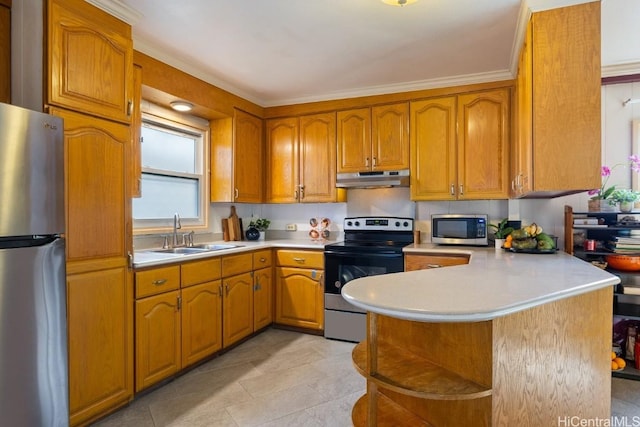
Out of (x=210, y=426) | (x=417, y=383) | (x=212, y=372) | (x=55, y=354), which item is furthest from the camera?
(x=212, y=372)

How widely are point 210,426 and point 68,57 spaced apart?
6.90 ft

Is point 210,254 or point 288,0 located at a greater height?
point 288,0

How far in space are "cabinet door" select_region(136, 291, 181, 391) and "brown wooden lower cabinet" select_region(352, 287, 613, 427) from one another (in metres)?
1.45

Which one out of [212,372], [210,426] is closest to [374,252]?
[212,372]

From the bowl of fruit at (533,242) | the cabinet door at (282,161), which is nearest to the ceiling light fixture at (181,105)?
the cabinet door at (282,161)

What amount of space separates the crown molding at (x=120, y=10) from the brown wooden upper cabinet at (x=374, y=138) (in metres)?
1.98

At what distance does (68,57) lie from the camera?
1836 millimetres

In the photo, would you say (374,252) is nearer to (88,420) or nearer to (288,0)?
(288,0)

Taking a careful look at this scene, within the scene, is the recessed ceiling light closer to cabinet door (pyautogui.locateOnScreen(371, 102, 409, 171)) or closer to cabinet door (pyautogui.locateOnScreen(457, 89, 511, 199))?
cabinet door (pyautogui.locateOnScreen(371, 102, 409, 171))

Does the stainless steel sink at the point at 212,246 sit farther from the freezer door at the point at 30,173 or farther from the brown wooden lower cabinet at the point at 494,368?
the brown wooden lower cabinet at the point at 494,368

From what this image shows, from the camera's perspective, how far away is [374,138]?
3484 mm

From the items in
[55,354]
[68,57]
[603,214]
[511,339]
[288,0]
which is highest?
[288,0]

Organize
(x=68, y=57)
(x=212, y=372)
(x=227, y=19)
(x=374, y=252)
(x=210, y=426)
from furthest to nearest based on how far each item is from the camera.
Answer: (x=374, y=252) < (x=212, y=372) < (x=227, y=19) < (x=210, y=426) < (x=68, y=57)

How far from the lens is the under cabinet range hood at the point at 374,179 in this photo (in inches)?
130
